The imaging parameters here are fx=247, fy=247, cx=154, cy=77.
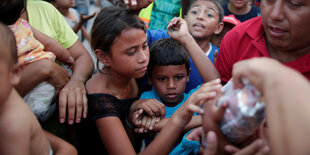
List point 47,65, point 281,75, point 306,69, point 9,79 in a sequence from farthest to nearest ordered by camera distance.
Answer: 1. point 47,65
2. point 306,69
3. point 9,79
4. point 281,75

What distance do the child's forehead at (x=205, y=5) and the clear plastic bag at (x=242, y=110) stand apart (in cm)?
177

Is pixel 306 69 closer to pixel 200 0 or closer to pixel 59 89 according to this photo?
pixel 59 89

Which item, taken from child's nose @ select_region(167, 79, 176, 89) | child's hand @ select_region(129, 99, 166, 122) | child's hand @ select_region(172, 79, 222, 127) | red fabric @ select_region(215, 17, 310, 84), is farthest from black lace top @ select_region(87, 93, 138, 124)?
red fabric @ select_region(215, 17, 310, 84)

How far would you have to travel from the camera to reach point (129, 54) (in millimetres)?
1769

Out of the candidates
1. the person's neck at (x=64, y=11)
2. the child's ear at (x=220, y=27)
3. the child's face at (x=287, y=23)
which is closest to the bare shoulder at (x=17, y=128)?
the child's face at (x=287, y=23)

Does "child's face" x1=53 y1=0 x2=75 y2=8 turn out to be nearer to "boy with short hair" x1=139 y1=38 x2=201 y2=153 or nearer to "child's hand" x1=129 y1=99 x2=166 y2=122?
"boy with short hair" x1=139 y1=38 x2=201 y2=153

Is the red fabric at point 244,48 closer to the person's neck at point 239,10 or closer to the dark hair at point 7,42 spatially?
the dark hair at point 7,42

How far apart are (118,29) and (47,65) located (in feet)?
1.71

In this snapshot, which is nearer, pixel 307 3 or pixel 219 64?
pixel 307 3

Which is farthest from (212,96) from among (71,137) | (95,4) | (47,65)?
(95,4)

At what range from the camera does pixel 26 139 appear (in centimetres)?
114

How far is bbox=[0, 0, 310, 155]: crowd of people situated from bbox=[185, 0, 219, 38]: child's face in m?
0.21

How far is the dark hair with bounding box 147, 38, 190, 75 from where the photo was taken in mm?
2064

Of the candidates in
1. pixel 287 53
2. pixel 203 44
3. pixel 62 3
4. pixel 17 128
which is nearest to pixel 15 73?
pixel 17 128
